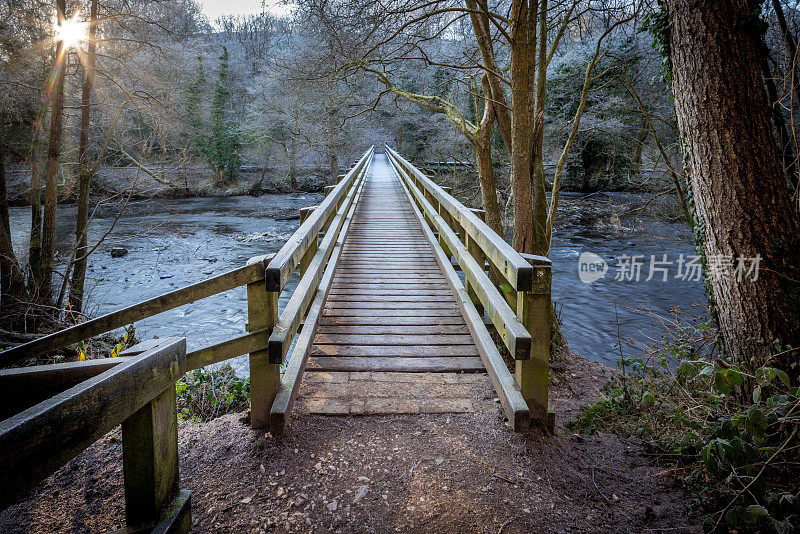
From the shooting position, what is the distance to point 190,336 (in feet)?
34.1

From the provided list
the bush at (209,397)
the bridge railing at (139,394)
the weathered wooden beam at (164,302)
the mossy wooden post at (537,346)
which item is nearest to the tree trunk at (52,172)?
the bush at (209,397)

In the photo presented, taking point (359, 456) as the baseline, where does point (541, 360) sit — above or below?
above

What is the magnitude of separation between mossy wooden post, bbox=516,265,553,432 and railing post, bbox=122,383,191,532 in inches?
75.9

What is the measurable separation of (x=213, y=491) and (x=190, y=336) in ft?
28.7

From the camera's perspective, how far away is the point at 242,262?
16422 millimetres

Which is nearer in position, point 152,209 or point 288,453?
point 288,453

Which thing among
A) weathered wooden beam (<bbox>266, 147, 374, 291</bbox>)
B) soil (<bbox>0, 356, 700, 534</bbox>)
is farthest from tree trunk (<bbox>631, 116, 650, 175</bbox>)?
soil (<bbox>0, 356, 700, 534</bbox>)

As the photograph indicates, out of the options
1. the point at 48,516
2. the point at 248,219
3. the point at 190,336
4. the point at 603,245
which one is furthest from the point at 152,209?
the point at 48,516

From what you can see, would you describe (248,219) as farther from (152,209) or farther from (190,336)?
(190,336)

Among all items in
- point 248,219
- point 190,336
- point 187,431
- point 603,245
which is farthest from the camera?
point 248,219

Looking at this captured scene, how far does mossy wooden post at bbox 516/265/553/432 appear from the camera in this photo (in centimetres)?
283

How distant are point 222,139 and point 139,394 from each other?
3482 centimetres

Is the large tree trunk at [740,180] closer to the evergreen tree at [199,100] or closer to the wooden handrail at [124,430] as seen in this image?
the wooden handrail at [124,430]

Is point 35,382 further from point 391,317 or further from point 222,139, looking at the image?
point 222,139
